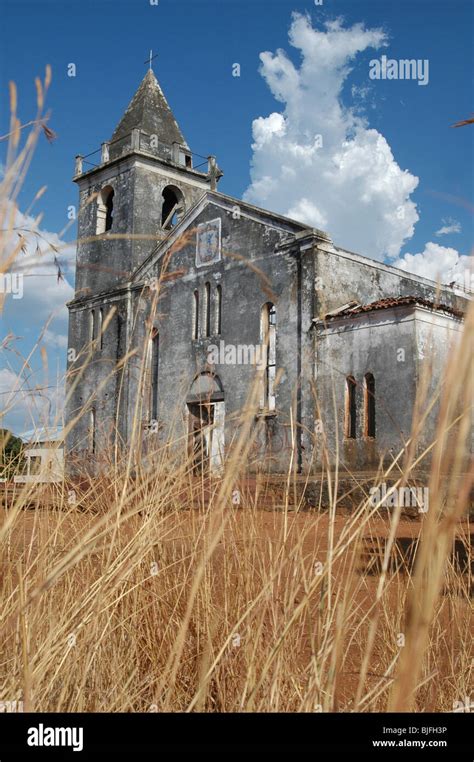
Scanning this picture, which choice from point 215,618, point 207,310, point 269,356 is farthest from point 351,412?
point 215,618

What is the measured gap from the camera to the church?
13617 mm

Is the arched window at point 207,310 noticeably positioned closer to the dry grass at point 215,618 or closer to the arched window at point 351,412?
the arched window at point 351,412

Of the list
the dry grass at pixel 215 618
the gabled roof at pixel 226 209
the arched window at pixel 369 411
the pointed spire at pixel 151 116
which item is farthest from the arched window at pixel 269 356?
the dry grass at pixel 215 618

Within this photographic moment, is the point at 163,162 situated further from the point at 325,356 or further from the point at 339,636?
the point at 339,636

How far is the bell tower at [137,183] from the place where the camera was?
20.5 m

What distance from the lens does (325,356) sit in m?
14.6

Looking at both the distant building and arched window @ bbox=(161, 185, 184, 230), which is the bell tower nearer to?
arched window @ bbox=(161, 185, 184, 230)

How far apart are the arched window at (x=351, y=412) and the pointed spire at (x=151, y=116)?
1115 centimetres

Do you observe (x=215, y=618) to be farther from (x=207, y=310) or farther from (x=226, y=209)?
(x=226, y=209)

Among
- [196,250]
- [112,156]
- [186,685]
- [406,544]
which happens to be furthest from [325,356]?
[186,685]

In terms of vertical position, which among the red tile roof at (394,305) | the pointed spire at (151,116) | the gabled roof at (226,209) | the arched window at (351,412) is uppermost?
the pointed spire at (151,116)
